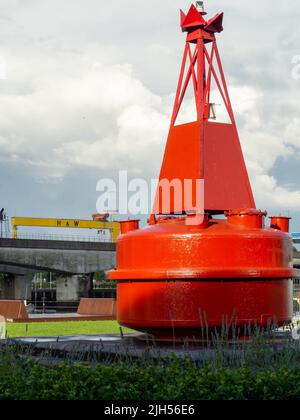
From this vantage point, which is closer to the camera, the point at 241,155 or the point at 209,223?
the point at 209,223

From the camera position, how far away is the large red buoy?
1005cm

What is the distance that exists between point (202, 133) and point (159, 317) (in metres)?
3.03

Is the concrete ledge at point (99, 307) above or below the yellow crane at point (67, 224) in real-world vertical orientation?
below

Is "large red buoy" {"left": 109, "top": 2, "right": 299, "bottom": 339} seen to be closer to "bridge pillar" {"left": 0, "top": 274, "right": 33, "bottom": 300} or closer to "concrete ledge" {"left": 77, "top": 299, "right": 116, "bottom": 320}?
"concrete ledge" {"left": 77, "top": 299, "right": 116, "bottom": 320}

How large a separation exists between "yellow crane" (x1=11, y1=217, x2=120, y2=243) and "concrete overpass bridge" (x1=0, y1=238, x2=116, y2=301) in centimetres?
681

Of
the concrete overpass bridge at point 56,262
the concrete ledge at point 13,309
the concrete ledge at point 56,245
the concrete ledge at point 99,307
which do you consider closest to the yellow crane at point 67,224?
the concrete overpass bridge at point 56,262

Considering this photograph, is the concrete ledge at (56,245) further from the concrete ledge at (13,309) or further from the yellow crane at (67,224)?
the concrete ledge at (13,309)

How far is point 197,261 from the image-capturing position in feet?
33.1

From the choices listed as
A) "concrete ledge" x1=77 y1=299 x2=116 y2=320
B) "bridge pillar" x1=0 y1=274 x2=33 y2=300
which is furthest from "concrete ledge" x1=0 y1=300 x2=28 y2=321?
→ "bridge pillar" x1=0 y1=274 x2=33 y2=300

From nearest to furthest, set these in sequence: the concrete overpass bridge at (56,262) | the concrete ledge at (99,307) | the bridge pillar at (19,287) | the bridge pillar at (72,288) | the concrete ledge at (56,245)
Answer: the concrete ledge at (99,307) → the concrete ledge at (56,245) → the concrete overpass bridge at (56,262) → the bridge pillar at (72,288) → the bridge pillar at (19,287)

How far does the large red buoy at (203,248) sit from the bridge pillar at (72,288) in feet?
130

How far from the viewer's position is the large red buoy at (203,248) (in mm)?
10047

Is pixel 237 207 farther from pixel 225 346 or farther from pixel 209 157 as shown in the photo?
pixel 225 346
